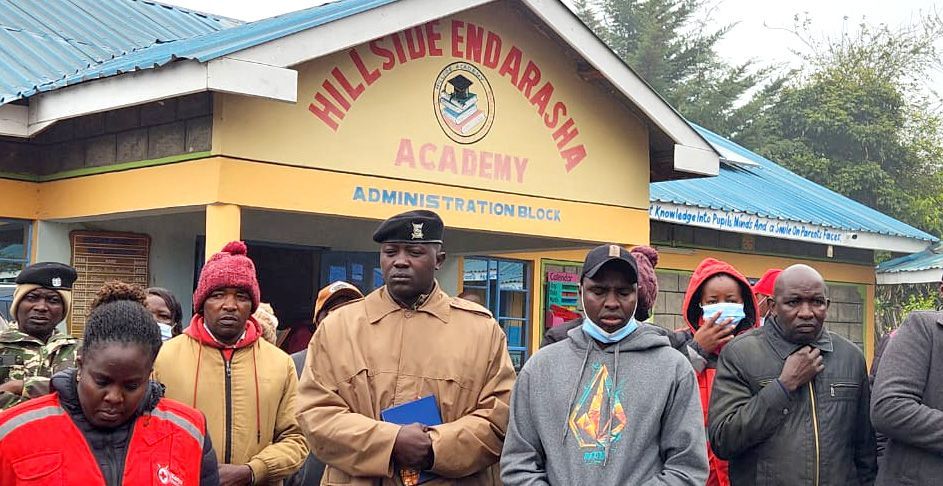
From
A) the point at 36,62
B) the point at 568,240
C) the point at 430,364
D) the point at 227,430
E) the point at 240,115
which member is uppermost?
the point at 36,62

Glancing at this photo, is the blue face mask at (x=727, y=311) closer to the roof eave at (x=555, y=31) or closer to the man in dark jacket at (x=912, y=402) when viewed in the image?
the man in dark jacket at (x=912, y=402)

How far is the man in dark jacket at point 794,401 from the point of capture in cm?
441

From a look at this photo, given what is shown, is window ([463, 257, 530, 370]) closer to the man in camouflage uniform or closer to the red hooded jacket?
the red hooded jacket

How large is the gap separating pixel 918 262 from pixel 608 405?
14.6 m

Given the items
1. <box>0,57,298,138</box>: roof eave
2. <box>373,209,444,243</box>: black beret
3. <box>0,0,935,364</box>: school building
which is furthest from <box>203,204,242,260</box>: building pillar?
<box>373,209,444,243</box>: black beret

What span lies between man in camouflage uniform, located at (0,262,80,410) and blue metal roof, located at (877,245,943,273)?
1386 centimetres

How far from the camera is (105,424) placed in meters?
3.24

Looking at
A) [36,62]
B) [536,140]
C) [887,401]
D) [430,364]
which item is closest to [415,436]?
[430,364]

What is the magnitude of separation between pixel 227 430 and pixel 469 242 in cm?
741

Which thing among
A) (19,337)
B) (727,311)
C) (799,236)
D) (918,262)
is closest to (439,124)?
(727,311)

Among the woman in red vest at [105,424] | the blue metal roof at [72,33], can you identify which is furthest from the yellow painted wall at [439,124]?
the woman in red vest at [105,424]

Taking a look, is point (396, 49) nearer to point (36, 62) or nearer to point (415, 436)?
point (36, 62)

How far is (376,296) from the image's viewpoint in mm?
4367

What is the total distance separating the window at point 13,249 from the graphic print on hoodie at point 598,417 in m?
6.56
